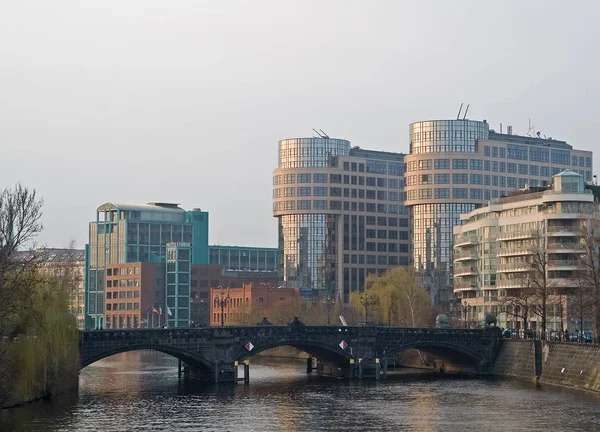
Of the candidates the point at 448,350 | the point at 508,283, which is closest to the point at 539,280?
the point at 508,283

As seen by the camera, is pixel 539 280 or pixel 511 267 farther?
pixel 511 267

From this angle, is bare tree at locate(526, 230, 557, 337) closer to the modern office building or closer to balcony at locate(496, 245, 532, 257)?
the modern office building

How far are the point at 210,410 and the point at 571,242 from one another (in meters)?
81.3

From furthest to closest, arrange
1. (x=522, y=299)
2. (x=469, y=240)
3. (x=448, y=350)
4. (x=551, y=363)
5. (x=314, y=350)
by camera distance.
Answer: (x=469, y=240) < (x=522, y=299) < (x=448, y=350) < (x=314, y=350) < (x=551, y=363)

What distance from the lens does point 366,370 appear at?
146 meters

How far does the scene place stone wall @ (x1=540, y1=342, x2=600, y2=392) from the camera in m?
119

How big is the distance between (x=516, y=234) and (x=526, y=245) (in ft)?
10.2

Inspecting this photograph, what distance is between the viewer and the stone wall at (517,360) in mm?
137250

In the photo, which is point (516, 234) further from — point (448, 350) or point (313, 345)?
point (313, 345)

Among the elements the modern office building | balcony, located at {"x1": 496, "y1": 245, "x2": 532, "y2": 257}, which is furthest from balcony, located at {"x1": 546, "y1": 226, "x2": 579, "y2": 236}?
balcony, located at {"x1": 496, "y1": 245, "x2": 532, "y2": 257}

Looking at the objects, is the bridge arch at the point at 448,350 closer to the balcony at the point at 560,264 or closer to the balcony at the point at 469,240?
A: the balcony at the point at 560,264

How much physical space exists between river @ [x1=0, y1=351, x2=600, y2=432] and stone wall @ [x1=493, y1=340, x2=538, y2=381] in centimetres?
430

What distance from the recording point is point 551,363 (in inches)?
5167

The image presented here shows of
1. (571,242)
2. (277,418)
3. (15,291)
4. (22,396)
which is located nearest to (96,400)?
(22,396)
